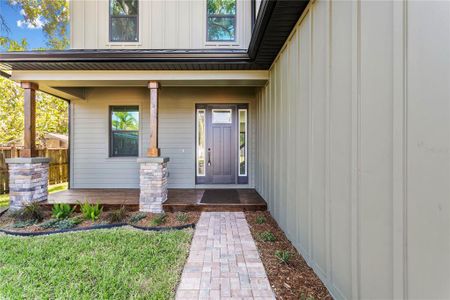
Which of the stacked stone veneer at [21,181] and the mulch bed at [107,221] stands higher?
the stacked stone veneer at [21,181]

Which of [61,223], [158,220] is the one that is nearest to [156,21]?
[158,220]

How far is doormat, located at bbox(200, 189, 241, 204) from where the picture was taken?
5359 millimetres

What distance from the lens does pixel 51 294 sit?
229 centimetres

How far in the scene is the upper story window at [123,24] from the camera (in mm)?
5766

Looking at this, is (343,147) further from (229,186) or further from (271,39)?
(229,186)

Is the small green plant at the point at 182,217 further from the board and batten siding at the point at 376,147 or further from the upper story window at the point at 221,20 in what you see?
the upper story window at the point at 221,20

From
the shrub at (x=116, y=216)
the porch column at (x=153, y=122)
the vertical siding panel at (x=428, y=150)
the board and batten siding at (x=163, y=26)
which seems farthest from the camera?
the board and batten siding at (x=163, y=26)

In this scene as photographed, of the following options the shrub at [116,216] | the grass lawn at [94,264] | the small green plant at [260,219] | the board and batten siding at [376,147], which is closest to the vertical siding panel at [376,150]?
the board and batten siding at [376,147]

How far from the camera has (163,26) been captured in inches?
225

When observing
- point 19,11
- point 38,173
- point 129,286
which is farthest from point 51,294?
point 19,11

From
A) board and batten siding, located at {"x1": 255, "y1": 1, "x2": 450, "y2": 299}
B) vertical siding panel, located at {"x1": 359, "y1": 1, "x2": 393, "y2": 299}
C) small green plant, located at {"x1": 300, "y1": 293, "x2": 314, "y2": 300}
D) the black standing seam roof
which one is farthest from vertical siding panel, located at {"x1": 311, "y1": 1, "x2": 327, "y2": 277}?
the black standing seam roof

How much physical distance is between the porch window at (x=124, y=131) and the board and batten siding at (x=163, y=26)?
1840mm

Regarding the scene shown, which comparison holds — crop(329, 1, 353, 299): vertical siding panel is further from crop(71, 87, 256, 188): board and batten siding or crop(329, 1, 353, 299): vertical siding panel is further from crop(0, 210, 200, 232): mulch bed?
crop(71, 87, 256, 188): board and batten siding

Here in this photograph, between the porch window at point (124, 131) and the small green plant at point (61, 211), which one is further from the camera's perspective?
the porch window at point (124, 131)
